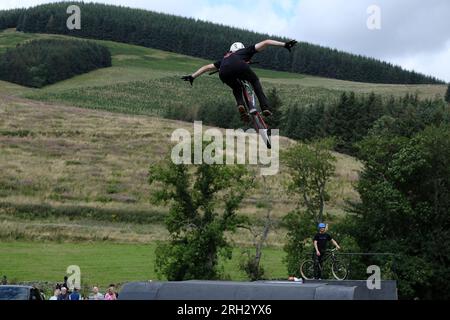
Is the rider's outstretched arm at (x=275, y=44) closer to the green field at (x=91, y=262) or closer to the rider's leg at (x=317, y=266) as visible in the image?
the rider's leg at (x=317, y=266)

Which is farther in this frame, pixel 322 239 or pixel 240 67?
pixel 322 239

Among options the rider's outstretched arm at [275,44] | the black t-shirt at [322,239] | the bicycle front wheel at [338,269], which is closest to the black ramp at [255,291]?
the rider's outstretched arm at [275,44]

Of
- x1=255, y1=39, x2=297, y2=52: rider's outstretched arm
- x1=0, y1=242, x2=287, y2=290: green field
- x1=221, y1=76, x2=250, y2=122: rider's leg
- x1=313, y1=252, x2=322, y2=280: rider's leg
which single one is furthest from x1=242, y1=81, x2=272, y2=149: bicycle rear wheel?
x1=0, y1=242, x2=287, y2=290: green field

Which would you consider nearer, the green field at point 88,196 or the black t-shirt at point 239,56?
the black t-shirt at point 239,56

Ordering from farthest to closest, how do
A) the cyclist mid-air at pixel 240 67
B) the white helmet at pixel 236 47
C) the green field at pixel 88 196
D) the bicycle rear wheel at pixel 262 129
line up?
the green field at pixel 88 196
the bicycle rear wheel at pixel 262 129
the white helmet at pixel 236 47
the cyclist mid-air at pixel 240 67

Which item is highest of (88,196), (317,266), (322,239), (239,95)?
(239,95)

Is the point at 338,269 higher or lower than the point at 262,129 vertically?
lower

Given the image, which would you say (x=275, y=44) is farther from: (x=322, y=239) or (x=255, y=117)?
(x=322, y=239)

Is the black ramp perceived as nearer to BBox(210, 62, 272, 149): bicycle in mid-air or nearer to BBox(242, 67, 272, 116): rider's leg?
BBox(210, 62, 272, 149): bicycle in mid-air

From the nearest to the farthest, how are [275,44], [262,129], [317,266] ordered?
1. [275,44]
2. [262,129]
3. [317,266]

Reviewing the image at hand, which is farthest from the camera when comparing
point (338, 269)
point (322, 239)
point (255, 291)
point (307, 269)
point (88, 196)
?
point (88, 196)

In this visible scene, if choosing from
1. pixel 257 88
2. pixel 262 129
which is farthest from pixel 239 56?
pixel 262 129

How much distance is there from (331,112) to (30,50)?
9514cm
